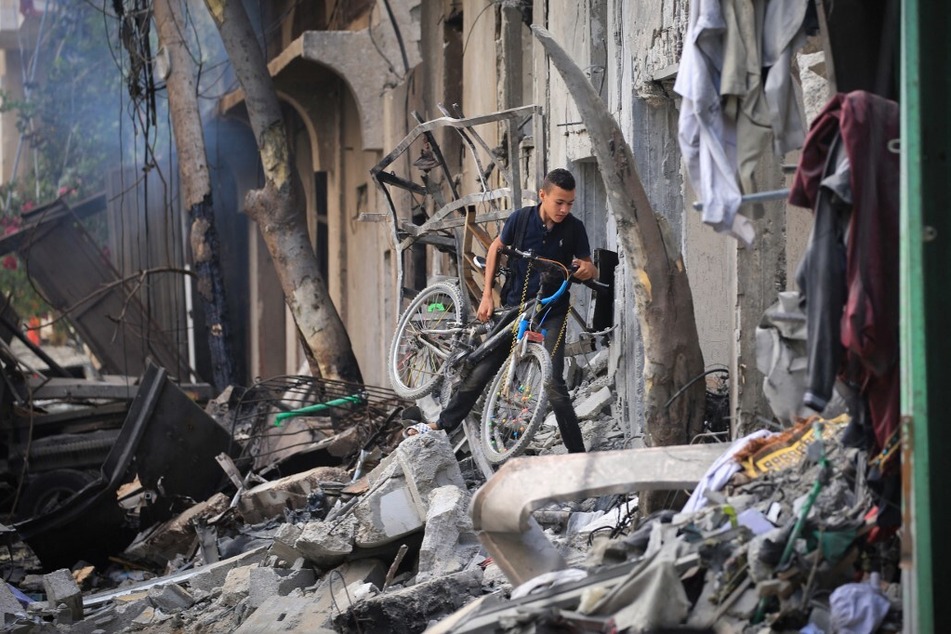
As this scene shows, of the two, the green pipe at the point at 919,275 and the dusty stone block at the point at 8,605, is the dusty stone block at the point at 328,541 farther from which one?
the green pipe at the point at 919,275

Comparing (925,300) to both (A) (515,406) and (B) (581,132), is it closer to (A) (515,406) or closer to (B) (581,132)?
(A) (515,406)

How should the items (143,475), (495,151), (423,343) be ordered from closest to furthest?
(423,343), (143,475), (495,151)

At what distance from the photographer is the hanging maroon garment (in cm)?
427

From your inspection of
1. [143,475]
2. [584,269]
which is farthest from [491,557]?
[143,475]

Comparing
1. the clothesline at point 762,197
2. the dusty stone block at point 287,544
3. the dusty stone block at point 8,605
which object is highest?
the clothesline at point 762,197

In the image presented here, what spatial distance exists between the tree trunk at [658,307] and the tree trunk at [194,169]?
356 inches

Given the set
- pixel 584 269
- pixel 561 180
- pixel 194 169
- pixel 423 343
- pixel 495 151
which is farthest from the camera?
pixel 194 169

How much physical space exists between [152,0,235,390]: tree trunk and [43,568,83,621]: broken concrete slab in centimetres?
654

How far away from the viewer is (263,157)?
14.3 metres

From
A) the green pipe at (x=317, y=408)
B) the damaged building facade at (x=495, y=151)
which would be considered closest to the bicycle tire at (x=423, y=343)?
the damaged building facade at (x=495, y=151)

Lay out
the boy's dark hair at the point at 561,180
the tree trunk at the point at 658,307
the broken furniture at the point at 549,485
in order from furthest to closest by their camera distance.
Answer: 1. the boy's dark hair at the point at 561,180
2. the tree trunk at the point at 658,307
3. the broken furniture at the point at 549,485

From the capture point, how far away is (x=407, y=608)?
6.25 metres

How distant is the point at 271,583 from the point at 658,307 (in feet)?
8.46

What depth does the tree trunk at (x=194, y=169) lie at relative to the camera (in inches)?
593
